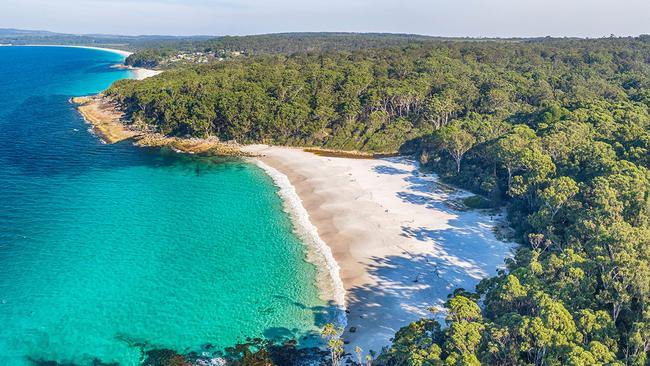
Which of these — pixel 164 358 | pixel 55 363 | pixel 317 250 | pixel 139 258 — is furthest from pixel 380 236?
pixel 55 363

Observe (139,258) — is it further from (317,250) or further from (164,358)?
(317,250)

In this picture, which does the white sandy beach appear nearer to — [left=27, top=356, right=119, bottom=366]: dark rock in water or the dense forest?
the dense forest

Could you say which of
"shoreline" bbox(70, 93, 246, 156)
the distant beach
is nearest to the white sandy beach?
the distant beach

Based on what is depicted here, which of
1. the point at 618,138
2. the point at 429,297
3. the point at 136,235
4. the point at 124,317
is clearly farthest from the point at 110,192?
the point at 618,138

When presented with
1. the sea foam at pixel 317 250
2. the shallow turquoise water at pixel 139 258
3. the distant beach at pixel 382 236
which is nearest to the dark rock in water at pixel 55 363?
the shallow turquoise water at pixel 139 258

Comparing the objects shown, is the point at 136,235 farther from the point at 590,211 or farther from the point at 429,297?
the point at 590,211
